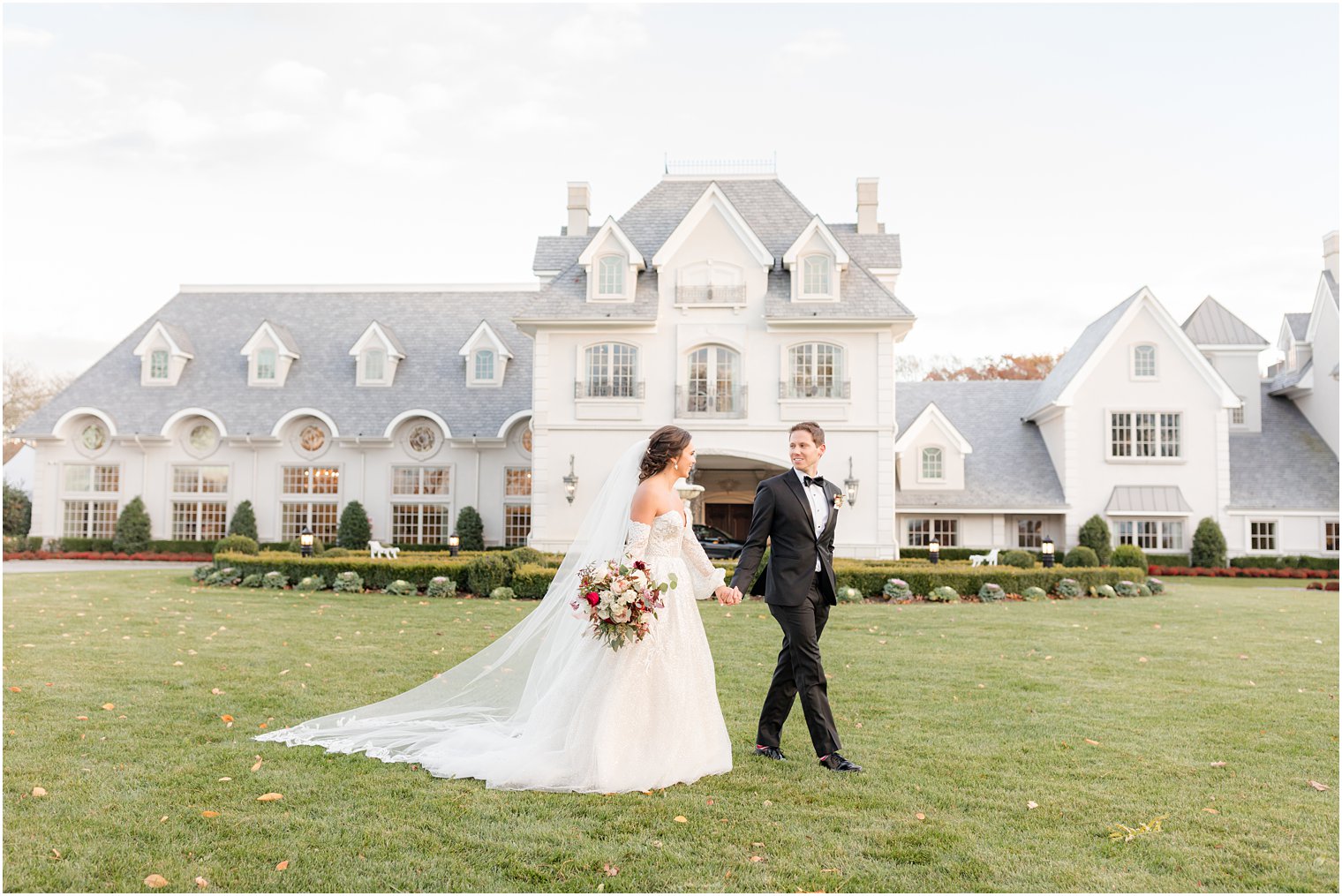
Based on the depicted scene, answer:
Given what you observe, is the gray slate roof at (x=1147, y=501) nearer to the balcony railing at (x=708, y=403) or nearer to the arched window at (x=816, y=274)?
the arched window at (x=816, y=274)

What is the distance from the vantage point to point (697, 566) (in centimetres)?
629

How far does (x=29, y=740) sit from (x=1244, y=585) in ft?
83.9

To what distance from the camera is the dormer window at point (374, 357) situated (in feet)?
98.5

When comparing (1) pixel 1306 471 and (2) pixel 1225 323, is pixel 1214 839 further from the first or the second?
(2) pixel 1225 323

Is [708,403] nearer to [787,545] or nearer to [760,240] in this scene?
[760,240]

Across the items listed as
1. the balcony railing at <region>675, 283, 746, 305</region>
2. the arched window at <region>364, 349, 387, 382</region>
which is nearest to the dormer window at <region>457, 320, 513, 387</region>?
the arched window at <region>364, 349, 387, 382</region>

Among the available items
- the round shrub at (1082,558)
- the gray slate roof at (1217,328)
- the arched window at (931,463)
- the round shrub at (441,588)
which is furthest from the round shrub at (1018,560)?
the gray slate roof at (1217,328)

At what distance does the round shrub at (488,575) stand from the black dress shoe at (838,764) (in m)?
11.5

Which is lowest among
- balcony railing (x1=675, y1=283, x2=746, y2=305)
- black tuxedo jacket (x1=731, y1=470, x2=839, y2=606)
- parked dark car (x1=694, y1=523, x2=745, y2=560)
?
parked dark car (x1=694, y1=523, x2=745, y2=560)

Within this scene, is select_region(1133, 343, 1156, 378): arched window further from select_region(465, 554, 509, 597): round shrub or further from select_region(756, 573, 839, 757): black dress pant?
select_region(756, 573, 839, 757): black dress pant

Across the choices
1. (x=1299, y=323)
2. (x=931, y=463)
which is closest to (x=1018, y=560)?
(x=931, y=463)

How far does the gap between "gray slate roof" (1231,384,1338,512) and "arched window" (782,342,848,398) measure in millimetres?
13608

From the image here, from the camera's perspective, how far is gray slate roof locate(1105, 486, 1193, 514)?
27000mm

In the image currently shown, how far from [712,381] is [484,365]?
969 centimetres
